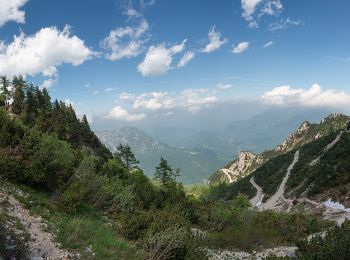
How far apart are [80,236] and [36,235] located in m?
2.35

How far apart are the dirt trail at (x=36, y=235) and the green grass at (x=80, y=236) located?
1.37 ft

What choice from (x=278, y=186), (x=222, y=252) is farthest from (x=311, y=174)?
(x=222, y=252)

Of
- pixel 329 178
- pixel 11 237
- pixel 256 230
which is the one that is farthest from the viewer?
pixel 329 178

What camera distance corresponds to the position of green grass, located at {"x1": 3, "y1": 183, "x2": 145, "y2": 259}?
48.5 ft

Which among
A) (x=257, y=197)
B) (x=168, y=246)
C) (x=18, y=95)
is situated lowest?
(x=257, y=197)

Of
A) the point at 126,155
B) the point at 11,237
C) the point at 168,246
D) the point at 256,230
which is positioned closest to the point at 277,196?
the point at 126,155

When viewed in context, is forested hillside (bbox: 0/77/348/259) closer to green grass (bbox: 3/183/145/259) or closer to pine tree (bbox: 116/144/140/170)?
green grass (bbox: 3/183/145/259)

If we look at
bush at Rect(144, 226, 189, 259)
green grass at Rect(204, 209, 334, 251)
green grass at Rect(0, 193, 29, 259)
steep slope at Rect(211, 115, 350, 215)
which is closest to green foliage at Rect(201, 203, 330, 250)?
green grass at Rect(204, 209, 334, 251)

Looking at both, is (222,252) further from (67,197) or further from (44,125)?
(44,125)

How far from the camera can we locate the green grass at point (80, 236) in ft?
48.5

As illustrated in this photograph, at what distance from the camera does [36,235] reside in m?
14.3

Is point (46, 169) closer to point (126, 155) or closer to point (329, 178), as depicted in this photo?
point (126, 155)

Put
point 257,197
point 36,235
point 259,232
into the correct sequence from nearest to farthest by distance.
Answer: point 36,235 < point 259,232 < point 257,197

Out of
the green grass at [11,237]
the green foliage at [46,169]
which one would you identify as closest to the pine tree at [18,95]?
the green foliage at [46,169]
